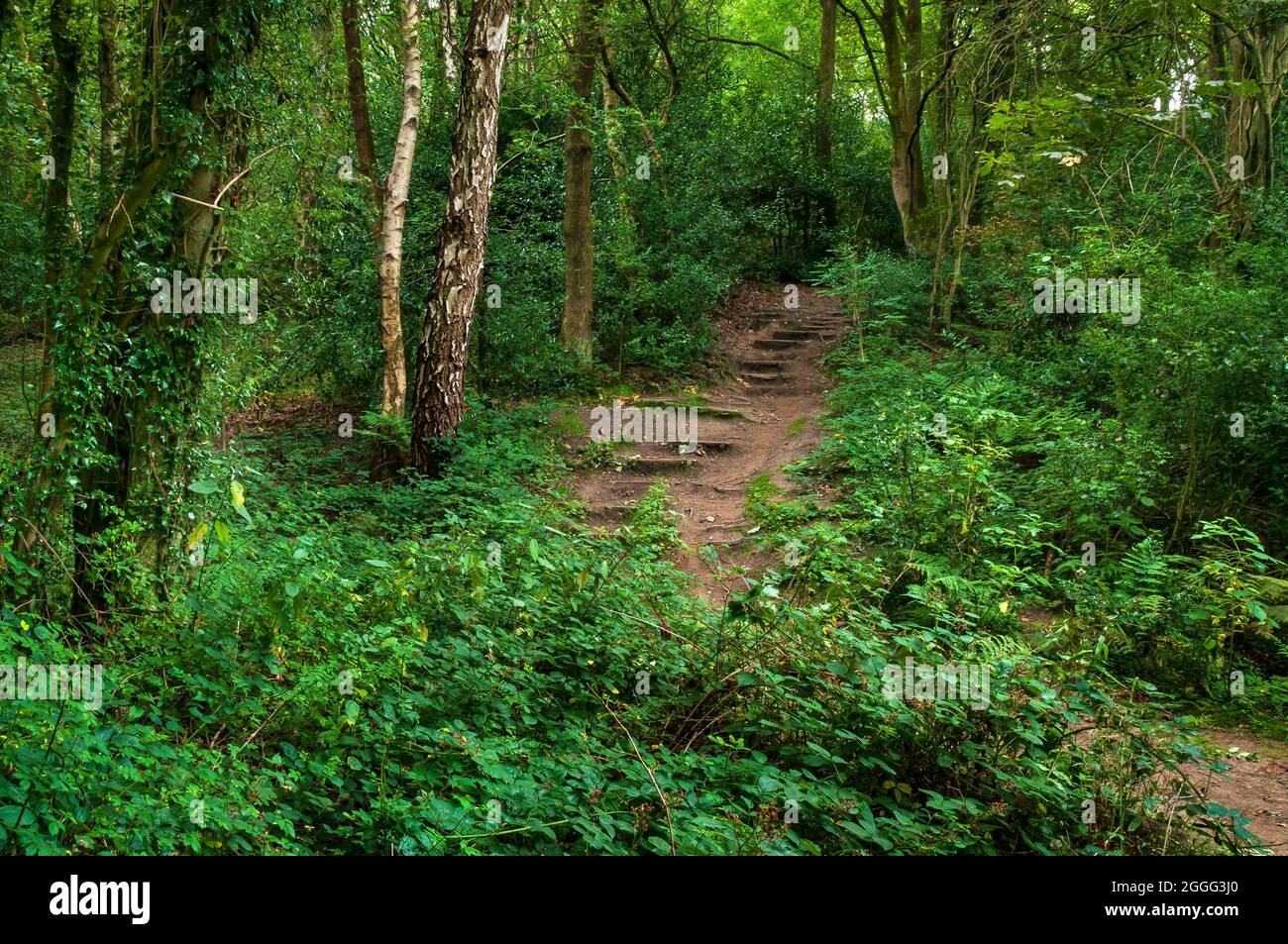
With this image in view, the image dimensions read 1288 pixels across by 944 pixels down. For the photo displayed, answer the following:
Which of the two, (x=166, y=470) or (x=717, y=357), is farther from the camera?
(x=717, y=357)

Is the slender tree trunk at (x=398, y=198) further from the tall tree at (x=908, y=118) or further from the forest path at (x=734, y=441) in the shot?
the tall tree at (x=908, y=118)

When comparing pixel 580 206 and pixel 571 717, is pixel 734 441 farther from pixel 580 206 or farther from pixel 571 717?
pixel 571 717

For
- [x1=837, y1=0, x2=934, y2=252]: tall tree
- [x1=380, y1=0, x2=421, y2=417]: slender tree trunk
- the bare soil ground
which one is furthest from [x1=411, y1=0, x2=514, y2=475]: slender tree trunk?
[x1=837, y1=0, x2=934, y2=252]: tall tree

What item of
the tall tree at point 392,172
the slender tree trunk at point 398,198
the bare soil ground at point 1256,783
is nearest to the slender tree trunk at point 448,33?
the tall tree at point 392,172

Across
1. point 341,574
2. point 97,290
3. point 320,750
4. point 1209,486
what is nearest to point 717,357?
point 1209,486

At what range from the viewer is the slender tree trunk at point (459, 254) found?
31.2 feet

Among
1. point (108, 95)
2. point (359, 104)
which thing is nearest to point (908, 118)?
point (359, 104)

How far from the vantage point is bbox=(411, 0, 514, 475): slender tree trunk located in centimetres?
952

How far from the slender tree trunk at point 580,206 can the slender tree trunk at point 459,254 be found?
297cm

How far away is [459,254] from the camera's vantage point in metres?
9.70

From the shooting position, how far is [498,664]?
479cm

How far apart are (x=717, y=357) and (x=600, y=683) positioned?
10.7 m

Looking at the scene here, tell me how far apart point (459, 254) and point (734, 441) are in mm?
4823

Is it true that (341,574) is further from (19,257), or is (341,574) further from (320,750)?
(19,257)
